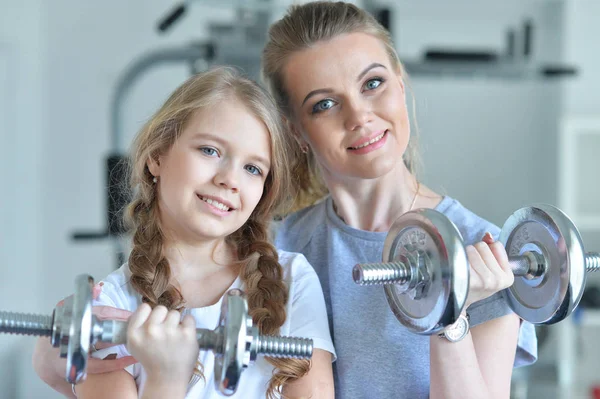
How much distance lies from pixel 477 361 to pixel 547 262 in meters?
0.20

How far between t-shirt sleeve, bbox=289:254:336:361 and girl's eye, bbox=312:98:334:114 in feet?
0.87

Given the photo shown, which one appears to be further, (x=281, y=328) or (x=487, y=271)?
(x=281, y=328)

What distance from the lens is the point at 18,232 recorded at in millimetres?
3850

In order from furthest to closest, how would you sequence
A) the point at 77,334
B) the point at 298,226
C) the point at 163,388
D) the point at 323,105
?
the point at 298,226, the point at 323,105, the point at 163,388, the point at 77,334

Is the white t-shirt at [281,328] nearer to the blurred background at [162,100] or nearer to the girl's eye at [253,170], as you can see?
the girl's eye at [253,170]

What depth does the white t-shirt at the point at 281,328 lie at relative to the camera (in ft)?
3.63

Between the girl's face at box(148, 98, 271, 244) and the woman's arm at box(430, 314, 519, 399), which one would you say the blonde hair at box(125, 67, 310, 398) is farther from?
the woman's arm at box(430, 314, 519, 399)

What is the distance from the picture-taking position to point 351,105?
1244mm

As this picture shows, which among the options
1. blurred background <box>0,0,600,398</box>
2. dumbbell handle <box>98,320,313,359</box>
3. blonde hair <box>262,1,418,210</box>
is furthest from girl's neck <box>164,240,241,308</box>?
blurred background <box>0,0,600,398</box>

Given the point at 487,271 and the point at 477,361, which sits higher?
the point at 487,271

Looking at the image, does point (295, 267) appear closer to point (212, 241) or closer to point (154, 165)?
point (212, 241)

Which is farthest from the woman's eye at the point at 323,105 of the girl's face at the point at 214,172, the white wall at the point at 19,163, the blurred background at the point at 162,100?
the white wall at the point at 19,163

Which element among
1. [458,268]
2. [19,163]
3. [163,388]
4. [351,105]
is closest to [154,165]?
[351,105]

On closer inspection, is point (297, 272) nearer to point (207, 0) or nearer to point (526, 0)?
point (207, 0)
